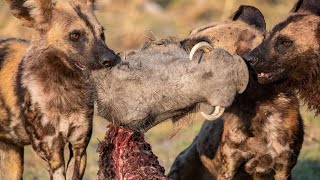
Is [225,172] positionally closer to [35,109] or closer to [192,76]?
[35,109]

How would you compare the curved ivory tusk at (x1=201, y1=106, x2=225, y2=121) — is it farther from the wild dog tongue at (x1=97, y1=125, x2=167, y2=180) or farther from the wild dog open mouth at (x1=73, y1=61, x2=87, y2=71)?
the wild dog open mouth at (x1=73, y1=61, x2=87, y2=71)

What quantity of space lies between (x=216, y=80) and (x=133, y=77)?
41 centimetres

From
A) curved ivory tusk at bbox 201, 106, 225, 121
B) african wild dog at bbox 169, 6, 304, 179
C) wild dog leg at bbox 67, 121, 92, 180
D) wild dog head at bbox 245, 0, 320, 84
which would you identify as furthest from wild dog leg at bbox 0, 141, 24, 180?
curved ivory tusk at bbox 201, 106, 225, 121

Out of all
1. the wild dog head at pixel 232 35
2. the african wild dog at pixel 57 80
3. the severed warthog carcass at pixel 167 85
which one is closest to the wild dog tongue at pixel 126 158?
the severed warthog carcass at pixel 167 85

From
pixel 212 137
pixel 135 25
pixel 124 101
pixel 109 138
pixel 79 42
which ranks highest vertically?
pixel 124 101

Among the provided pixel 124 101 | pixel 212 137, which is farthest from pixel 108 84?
pixel 212 137

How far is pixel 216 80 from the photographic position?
14.0ft

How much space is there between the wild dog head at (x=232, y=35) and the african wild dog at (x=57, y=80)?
32.5 inches

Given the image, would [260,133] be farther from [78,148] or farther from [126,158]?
[126,158]

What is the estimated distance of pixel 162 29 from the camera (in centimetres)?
1441

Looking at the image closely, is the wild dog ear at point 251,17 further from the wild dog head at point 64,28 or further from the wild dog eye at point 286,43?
the wild dog head at point 64,28

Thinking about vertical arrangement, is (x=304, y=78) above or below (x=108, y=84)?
below

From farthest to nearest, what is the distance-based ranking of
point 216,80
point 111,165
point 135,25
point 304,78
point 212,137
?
point 135,25 → point 212,137 → point 304,78 → point 111,165 → point 216,80

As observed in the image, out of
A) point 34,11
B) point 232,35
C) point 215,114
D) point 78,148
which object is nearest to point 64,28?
point 34,11
